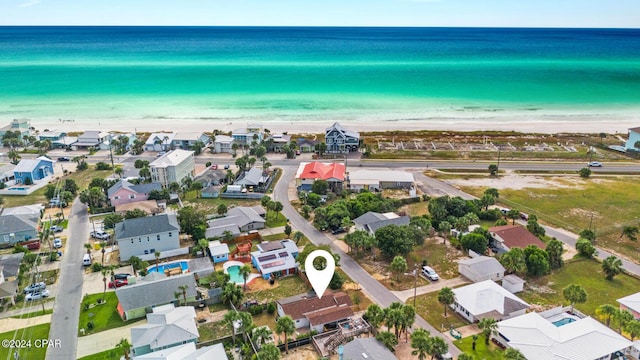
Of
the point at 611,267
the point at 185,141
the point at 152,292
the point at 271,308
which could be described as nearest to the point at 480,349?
the point at 271,308

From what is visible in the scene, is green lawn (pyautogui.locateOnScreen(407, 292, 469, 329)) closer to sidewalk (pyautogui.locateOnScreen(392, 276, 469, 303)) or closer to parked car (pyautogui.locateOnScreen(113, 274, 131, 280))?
sidewalk (pyautogui.locateOnScreen(392, 276, 469, 303))

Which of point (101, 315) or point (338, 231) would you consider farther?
point (338, 231)

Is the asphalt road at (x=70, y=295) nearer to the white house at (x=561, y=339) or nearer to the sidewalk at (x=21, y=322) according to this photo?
the sidewalk at (x=21, y=322)

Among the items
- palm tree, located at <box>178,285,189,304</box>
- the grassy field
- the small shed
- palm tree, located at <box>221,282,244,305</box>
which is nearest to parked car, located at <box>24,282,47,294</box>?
palm tree, located at <box>178,285,189,304</box>

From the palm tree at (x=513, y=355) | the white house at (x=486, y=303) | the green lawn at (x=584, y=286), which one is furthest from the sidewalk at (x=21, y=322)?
the green lawn at (x=584, y=286)

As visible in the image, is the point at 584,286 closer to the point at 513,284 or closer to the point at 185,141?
the point at 513,284
